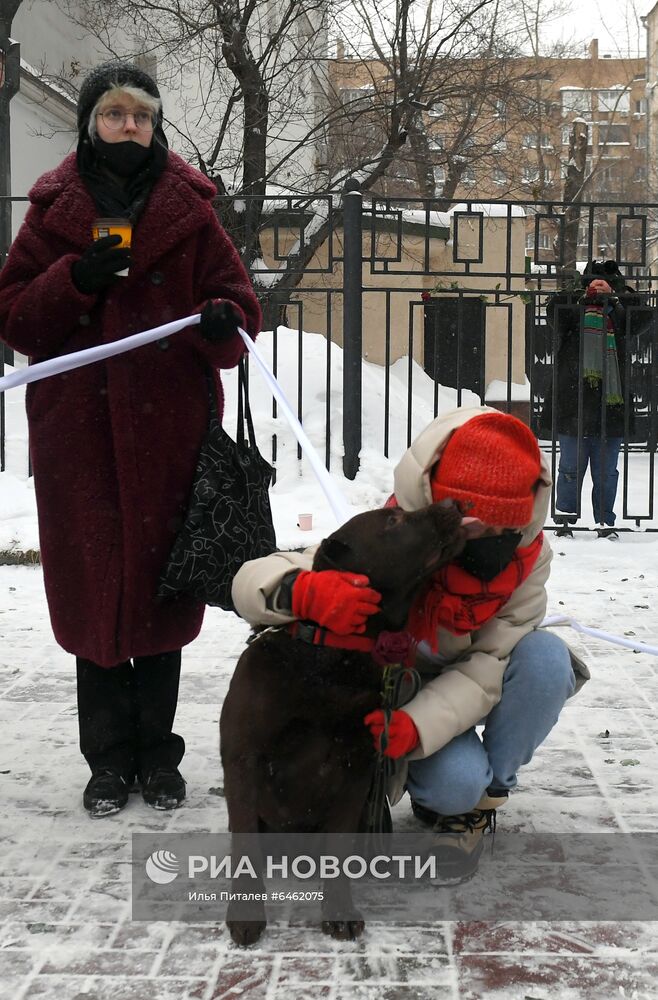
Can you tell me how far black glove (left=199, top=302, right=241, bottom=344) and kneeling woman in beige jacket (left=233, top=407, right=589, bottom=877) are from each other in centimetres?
70

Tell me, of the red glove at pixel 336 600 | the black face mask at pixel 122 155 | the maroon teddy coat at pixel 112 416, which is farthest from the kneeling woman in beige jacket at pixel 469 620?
the black face mask at pixel 122 155

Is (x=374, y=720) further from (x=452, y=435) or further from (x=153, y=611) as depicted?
(x=153, y=611)

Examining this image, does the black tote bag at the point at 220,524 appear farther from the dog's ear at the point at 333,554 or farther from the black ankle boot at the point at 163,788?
the dog's ear at the point at 333,554

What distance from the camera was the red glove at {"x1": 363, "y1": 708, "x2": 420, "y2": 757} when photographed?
2.26 metres

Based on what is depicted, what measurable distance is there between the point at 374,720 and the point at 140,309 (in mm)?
1358

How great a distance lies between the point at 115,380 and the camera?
2945mm

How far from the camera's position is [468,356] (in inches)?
500

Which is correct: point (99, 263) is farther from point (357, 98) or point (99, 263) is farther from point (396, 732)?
point (357, 98)

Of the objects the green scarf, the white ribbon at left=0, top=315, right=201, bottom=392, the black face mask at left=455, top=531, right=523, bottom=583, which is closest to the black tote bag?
the white ribbon at left=0, top=315, right=201, bottom=392

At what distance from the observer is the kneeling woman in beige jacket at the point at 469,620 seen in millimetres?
2270

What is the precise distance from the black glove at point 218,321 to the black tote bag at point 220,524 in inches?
6.7

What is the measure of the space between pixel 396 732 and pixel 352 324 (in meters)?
5.59

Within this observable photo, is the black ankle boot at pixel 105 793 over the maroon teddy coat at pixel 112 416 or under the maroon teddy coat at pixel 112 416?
under

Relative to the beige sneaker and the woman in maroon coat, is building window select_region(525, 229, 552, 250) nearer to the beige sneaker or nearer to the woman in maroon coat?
the woman in maroon coat
